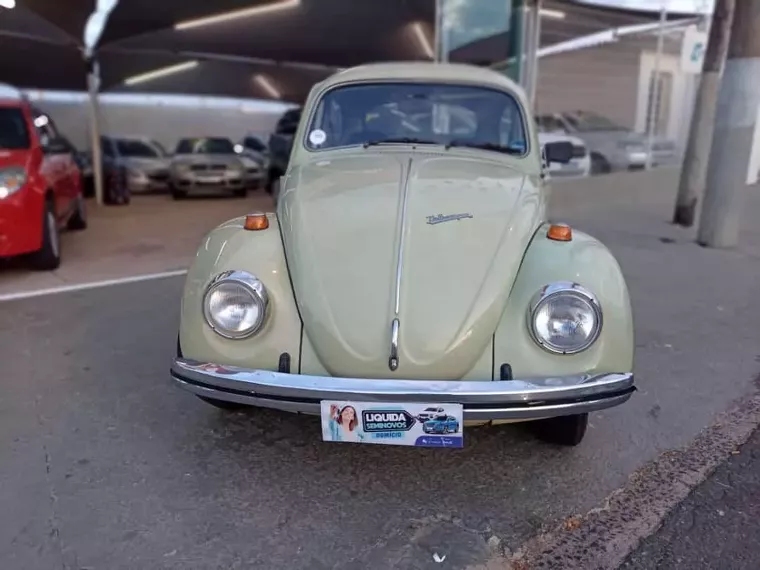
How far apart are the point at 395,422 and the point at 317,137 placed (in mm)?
2282

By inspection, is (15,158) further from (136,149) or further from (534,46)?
(136,149)

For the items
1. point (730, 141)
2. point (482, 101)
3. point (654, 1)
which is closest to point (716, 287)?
point (730, 141)

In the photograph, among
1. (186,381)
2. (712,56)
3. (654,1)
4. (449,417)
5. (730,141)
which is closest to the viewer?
(449,417)

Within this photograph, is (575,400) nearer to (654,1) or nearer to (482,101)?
(482,101)

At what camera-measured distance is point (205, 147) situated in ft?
54.1

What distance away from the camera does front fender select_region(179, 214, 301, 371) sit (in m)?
2.82

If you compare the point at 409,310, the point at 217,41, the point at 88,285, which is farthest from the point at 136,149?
the point at 409,310

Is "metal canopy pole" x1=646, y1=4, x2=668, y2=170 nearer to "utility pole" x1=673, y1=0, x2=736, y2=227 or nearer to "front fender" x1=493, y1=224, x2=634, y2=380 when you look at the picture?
"utility pole" x1=673, y1=0, x2=736, y2=227

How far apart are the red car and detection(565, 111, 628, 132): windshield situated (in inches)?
357

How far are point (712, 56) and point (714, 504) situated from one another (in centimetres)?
780

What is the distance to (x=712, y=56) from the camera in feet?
29.4

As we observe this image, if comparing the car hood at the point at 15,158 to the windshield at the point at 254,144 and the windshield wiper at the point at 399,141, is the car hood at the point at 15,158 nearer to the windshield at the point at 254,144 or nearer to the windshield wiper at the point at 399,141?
the windshield wiper at the point at 399,141

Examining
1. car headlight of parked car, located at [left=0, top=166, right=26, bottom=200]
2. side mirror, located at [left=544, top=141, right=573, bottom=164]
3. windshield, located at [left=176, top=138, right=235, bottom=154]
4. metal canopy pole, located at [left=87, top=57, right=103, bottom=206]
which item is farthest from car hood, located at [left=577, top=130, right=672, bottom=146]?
car headlight of parked car, located at [left=0, top=166, right=26, bottom=200]

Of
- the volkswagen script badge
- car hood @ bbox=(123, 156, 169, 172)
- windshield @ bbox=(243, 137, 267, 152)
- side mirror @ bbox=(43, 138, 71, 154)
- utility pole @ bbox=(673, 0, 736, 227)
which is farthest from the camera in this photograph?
windshield @ bbox=(243, 137, 267, 152)
